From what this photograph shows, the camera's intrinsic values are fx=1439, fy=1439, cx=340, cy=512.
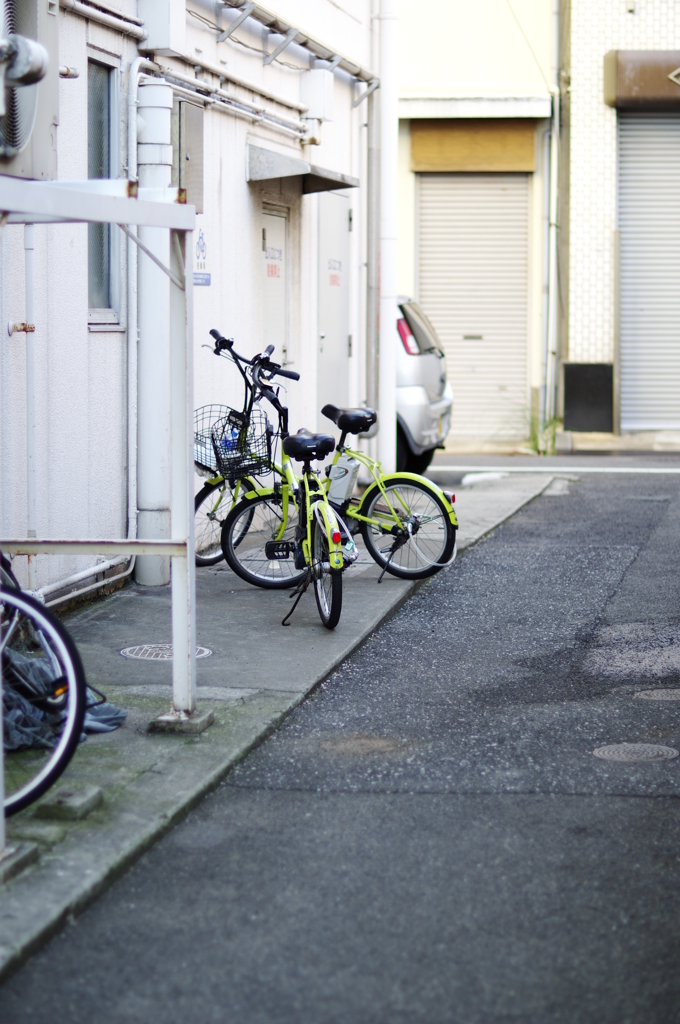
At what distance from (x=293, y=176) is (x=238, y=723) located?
6.66 m

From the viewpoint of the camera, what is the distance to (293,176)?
11.4 metres

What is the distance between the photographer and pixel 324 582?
770cm

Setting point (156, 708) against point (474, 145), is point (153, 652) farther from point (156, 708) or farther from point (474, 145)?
point (474, 145)

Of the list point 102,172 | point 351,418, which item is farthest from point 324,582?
point 102,172

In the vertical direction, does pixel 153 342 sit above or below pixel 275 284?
below

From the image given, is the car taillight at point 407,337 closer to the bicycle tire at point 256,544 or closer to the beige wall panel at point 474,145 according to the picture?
the bicycle tire at point 256,544

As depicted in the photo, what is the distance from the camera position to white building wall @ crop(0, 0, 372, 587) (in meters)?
7.30

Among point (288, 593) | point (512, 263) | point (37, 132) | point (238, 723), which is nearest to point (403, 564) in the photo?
point (288, 593)

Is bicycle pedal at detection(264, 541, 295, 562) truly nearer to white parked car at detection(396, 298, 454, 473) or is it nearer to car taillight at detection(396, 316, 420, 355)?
white parked car at detection(396, 298, 454, 473)

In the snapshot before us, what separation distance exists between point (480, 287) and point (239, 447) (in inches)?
523

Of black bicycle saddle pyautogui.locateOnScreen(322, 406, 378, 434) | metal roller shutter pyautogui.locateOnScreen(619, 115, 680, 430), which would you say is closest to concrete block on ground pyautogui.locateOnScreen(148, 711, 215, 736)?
black bicycle saddle pyautogui.locateOnScreen(322, 406, 378, 434)

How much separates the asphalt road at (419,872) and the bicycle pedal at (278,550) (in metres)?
1.06

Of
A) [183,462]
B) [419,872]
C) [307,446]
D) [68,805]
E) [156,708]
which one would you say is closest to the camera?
[419,872]

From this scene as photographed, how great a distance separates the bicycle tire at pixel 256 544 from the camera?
862 centimetres
